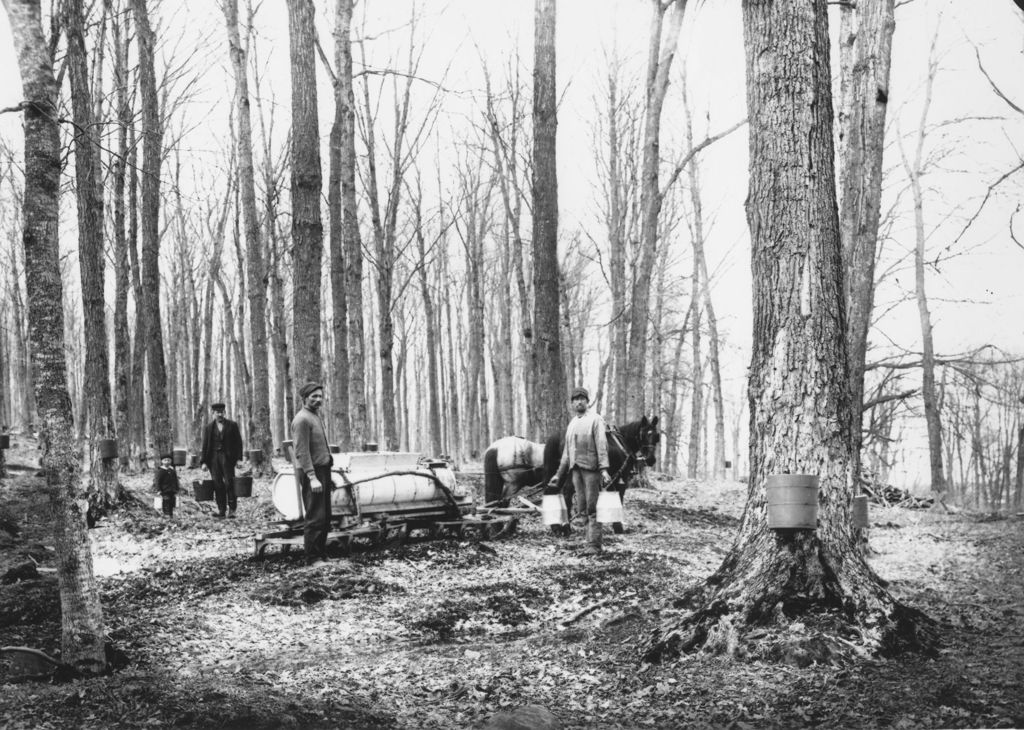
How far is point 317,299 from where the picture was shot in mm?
13500

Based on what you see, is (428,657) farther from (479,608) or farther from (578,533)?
(578,533)

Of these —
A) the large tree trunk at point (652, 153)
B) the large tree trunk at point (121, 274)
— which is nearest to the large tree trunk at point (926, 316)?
the large tree trunk at point (652, 153)

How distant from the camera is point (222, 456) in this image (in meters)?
13.3

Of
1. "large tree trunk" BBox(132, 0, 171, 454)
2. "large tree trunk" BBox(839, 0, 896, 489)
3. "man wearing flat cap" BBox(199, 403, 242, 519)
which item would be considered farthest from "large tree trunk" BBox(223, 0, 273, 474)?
"large tree trunk" BBox(839, 0, 896, 489)

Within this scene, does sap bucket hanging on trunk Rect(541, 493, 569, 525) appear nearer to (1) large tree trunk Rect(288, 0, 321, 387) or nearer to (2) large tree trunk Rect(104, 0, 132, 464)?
(1) large tree trunk Rect(288, 0, 321, 387)

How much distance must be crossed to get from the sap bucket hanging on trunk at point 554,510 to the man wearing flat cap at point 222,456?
5.11 metres

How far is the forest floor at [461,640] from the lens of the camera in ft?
14.3

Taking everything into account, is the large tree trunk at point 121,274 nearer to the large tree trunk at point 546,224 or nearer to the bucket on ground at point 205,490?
the bucket on ground at point 205,490

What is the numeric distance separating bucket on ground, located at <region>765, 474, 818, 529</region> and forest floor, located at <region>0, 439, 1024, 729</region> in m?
0.84

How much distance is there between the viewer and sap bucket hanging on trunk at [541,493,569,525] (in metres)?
11.1

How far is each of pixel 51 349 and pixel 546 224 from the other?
30.9ft

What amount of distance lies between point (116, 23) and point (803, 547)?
1795 cm

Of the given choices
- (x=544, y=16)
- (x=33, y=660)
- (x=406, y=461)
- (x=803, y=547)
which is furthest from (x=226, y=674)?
(x=544, y=16)

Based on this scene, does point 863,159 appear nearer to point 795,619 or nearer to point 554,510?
point 554,510
